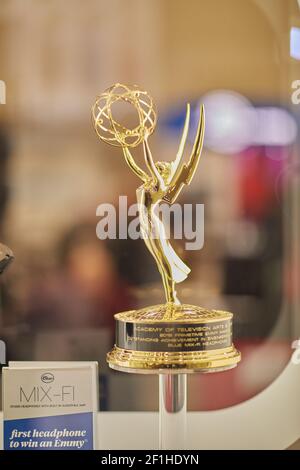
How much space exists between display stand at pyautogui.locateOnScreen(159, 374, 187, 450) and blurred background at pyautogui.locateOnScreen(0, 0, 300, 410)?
1.05 ft

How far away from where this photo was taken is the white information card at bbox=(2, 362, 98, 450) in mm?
1728

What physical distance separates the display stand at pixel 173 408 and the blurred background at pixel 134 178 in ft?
1.05

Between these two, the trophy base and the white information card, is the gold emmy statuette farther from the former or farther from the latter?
the white information card

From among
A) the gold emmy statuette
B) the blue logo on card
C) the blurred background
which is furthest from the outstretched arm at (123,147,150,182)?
the blue logo on card

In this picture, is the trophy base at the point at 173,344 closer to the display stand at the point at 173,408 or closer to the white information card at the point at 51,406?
the display stand at the point at 173,408

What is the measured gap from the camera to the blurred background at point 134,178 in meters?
1.91

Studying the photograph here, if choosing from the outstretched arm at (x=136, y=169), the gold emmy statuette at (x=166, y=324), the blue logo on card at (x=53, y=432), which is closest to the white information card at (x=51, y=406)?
the blue logo on card at (x=53, y=432)

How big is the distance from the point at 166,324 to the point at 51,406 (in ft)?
1.44

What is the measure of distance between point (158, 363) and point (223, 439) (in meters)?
0.57

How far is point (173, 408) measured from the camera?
1.61 m

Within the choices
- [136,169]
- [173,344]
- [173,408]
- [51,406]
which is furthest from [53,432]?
[136,169]
